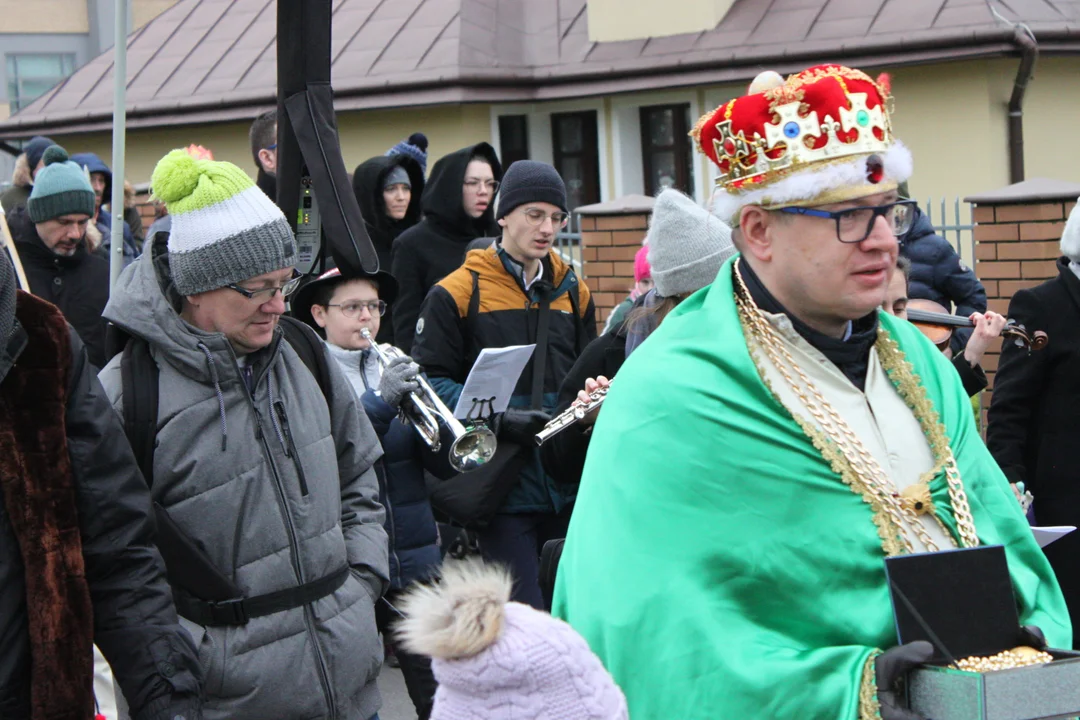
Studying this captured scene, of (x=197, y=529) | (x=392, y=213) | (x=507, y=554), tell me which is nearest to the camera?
(x=197, y=529)

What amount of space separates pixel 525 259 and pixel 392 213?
2.60 metres

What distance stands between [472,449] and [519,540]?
0.54m

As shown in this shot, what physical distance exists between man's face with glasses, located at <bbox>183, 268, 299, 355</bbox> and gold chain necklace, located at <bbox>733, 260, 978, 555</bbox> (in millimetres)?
1331

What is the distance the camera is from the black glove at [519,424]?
5863 mm

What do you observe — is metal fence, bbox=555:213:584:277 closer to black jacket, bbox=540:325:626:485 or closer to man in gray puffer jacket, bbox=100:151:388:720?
black jacket, bbox=540:325:626:485

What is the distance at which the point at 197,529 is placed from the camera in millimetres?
3844

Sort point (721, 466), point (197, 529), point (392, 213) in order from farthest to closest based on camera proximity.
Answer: point (392, 213) < point (197, 529) < point (721, 466)

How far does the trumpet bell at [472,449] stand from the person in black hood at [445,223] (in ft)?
7.28

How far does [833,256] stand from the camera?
3.05m

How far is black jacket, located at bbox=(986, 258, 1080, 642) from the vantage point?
230 inches

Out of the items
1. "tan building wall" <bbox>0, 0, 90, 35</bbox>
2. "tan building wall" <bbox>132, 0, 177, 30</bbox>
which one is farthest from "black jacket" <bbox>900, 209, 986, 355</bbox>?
"tan building wall" <bbox>0, 0, 90, 35</bbox>

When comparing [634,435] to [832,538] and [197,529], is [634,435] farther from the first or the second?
[197,529]

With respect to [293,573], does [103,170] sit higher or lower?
higher

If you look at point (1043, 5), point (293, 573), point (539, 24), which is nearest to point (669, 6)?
point (539, 24)
